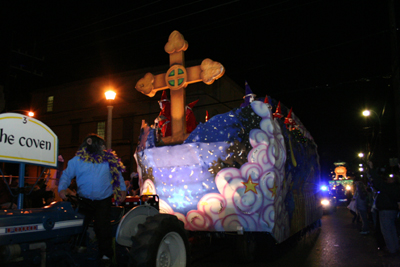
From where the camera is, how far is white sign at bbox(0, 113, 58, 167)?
135 inches

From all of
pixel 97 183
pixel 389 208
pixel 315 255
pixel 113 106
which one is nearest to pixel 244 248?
pixel 315 255

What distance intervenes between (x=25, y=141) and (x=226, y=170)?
3194 millimetres

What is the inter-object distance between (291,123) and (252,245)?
2.89 m

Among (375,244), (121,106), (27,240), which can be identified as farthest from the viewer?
(121,106)

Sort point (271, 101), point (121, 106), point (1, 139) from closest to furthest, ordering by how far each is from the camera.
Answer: point (1, 139)
point (271, 101)
point (121, 106)

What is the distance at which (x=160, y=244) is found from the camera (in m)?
3.78

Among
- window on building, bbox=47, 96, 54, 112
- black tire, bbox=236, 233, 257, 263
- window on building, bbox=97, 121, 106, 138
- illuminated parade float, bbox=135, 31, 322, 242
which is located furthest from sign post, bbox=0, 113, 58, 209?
window on building, bbox=47, 96, 54, 112

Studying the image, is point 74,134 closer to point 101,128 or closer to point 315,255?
point 101,128

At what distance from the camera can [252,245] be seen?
6074 millimetres

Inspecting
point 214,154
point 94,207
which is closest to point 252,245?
point 214,154

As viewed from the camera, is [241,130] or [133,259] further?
[241,130]

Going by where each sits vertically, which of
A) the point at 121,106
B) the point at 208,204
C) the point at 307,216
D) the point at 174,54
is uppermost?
the point at 121,106

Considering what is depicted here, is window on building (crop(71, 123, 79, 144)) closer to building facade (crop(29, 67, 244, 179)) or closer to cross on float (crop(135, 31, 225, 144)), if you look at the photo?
building facade (crop(29, 67, 244, 179))

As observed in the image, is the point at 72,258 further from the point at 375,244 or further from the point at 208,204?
the point at 375,244
